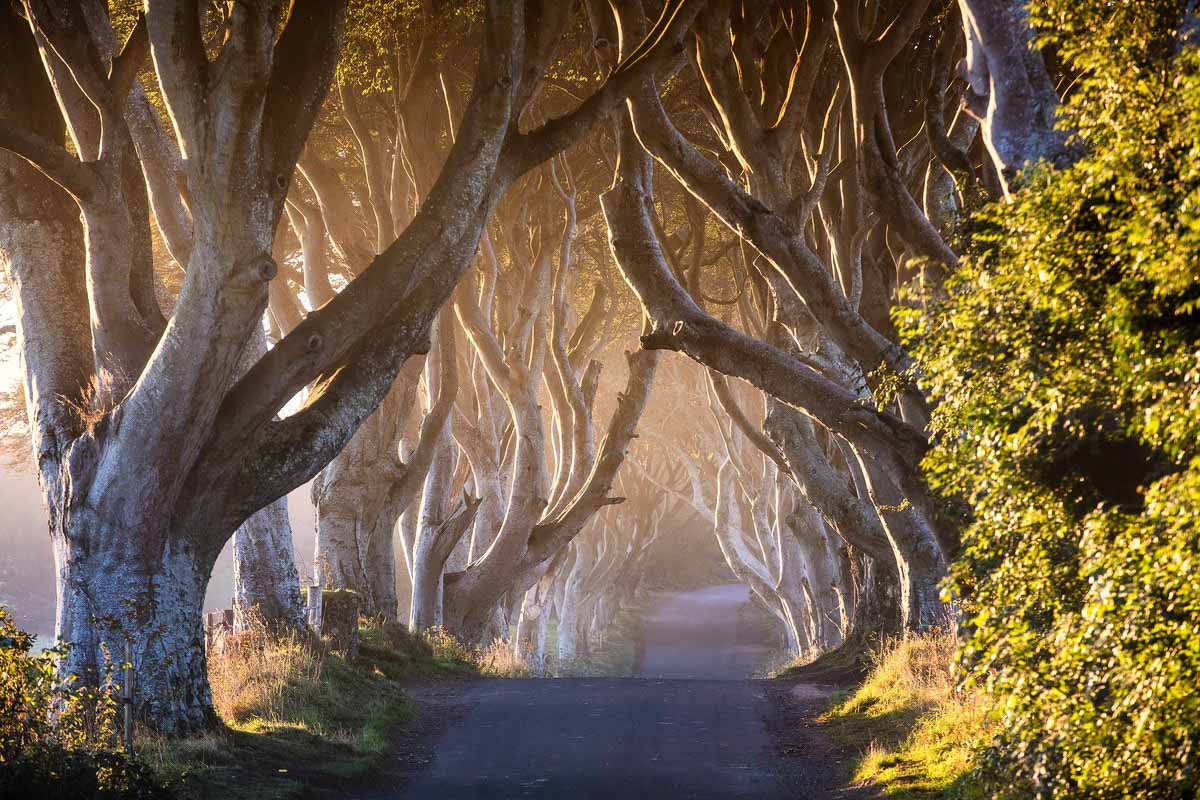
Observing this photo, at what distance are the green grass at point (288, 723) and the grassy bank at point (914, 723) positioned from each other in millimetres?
4372

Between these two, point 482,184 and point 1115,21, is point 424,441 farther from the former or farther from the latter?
point 1115,21

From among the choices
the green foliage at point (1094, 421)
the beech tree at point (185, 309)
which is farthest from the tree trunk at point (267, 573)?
the green foliage at point (1094, 421)

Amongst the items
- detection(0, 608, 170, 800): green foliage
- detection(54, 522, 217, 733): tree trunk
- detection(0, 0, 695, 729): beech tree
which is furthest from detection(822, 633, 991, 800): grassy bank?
detection(54, 522, 217, 733): tree trunk

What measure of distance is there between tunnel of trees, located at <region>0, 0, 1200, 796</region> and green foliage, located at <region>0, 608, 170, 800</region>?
1.85 m

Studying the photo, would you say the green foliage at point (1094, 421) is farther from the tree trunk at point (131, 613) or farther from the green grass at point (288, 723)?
the tree trunk at point (131, 613)

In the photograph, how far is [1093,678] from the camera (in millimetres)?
4504

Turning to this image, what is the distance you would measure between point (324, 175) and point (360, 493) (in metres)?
4.75

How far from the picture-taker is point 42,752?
6.13 meters

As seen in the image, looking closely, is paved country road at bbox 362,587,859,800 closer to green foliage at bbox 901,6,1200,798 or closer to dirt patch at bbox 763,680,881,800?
dirt patch at bbox 763,680,881,800

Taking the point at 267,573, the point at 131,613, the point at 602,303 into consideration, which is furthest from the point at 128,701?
the point at 602,303

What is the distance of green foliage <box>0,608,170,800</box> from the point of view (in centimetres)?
588

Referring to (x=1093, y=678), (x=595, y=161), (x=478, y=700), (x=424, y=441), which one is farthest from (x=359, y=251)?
(x=1093, y=678)

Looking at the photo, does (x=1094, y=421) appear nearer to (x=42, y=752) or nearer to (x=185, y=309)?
(x=42, y=752)

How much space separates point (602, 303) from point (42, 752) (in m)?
15.5
